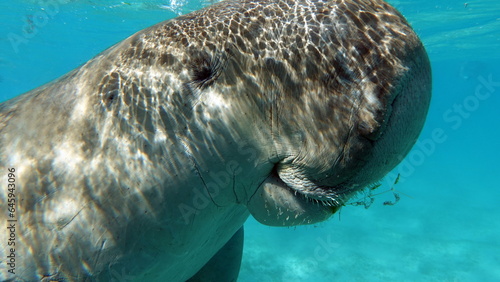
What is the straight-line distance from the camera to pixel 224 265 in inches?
118

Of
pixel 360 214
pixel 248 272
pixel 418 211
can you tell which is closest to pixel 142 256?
pixel 248 272

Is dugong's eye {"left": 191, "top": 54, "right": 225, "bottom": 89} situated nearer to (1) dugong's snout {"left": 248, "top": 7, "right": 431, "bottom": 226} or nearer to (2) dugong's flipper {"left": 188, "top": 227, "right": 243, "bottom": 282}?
(1) dugong's snout {"left": 248, "top": 7, "right": 431, "bottom": 226}

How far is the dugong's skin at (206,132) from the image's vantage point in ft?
4.89

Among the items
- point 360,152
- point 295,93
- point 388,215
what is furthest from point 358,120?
point 388,215

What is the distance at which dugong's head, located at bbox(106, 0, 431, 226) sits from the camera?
1.46m

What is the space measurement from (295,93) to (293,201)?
21.8 inches

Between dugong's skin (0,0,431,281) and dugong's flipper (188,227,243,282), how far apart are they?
0.89m

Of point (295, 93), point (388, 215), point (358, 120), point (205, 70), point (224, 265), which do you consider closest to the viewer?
point (358, 120)

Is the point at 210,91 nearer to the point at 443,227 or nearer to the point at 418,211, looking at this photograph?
the point at 443,227

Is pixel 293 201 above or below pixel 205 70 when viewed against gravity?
below

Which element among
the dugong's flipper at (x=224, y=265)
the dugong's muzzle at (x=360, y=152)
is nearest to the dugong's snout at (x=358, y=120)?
the dugong's muzzle at (x=360, y=152)

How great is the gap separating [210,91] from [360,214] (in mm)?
20083

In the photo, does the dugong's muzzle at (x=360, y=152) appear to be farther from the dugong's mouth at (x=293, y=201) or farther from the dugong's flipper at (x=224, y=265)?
the dugong's flipper at (x=224, y=265)

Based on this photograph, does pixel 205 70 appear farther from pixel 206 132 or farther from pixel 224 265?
pixel 224 265
